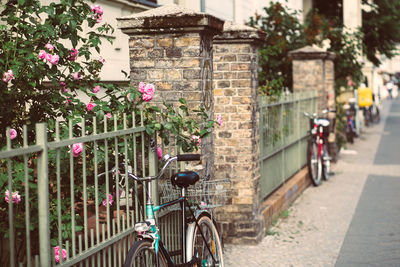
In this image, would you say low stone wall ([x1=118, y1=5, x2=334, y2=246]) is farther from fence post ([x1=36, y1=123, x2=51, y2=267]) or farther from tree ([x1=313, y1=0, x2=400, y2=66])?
tree ([x1=313, y1=0, x2=400, y2=66])

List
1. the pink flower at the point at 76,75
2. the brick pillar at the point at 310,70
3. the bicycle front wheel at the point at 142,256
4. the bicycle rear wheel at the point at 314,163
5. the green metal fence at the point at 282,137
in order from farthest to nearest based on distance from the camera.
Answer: the brick pillar at the point at 310,70 < the bicycle rear wheel at the point at 314,163 < the green metal fence at the point at 282,137 < the pink flower at the point at 76,75 < the bicycle front wheel at the point at 142,256

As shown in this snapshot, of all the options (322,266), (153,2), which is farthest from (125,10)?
(322,266)

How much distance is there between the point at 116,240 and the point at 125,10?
552 centimetres

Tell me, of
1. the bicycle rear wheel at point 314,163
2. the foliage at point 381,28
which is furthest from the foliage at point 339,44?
the foliage at point 381,28

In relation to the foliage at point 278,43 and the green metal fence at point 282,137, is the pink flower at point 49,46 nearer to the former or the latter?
the green metal fence at point 282,137

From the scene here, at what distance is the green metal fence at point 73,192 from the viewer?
3586 millimetres

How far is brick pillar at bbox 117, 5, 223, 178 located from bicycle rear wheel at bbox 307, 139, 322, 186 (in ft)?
20.0

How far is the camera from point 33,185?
363cm

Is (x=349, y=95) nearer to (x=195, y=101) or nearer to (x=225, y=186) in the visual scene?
(x=225, y=186)

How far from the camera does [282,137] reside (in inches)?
394

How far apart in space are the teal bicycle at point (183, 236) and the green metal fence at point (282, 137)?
9.91 feet

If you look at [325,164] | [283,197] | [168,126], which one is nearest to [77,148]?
[168,126]

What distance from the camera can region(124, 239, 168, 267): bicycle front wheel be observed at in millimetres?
3836

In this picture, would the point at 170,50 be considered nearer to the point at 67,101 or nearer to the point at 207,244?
the point at 67,101
